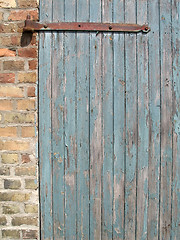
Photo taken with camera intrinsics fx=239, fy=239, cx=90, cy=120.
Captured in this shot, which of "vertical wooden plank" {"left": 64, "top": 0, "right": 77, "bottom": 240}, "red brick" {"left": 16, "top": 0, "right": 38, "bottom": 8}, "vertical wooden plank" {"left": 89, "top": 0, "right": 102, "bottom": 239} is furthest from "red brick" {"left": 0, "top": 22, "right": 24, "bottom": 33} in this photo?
"vertical wooden plank" {"left": 89, "top": 0, "right": 102, "bottom": 239}

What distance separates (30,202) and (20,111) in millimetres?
690

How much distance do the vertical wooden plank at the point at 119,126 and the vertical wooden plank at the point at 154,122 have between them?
0.70 ft

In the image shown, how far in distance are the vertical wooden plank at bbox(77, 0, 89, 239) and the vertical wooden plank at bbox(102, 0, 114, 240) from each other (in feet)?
0.43

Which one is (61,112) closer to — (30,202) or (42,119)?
(42,119)

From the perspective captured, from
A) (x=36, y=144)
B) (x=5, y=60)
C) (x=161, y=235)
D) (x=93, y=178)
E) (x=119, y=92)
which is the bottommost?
(x=161, y=235)

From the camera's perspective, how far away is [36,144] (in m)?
1.81

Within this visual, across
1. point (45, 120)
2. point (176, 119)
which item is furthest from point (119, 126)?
point (45, 120)

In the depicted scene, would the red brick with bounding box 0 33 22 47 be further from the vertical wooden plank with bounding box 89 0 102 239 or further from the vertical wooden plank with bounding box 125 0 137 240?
the vertical wooden plank with bounding box 125 0 137 240

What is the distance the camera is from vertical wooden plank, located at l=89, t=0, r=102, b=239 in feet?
5.97

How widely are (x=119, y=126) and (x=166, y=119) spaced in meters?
0.37

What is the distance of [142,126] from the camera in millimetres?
1840

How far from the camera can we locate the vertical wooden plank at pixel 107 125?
5.98 feet

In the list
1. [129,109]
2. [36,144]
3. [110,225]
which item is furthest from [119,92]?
[110,225]

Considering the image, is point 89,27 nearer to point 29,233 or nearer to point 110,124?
point 110,124
